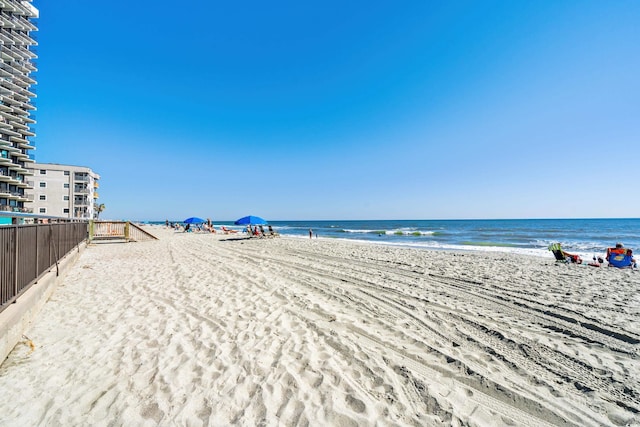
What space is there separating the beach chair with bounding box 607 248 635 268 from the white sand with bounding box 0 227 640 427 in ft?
17.6

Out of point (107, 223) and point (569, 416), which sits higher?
point (107, 223)

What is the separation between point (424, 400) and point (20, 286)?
573 centimetres

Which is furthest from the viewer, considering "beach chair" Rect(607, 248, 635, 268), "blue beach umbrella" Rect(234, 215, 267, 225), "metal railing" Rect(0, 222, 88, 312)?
"blue beach umbrella" Rect(234, 215, 267, 225)

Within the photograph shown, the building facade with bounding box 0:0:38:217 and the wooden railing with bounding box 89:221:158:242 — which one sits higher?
the building facade with bounding box 0:0:38:217

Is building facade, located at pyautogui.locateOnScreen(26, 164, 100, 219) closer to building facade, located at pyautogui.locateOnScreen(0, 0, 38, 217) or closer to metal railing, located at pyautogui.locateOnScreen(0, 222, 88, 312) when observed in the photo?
building facade, located at pyautogui.locateOnScreen(0, 0, 38, 217)

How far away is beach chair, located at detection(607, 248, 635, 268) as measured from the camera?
10.5m

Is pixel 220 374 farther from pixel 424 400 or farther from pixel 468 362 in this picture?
pixel 468 362

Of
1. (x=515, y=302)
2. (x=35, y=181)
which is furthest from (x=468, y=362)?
(x=35, y=181)

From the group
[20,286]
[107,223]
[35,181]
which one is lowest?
[20,286]

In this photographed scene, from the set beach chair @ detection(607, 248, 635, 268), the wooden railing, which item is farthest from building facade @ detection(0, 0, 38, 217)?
beach chair @ detection(607, 248, 635, 268)

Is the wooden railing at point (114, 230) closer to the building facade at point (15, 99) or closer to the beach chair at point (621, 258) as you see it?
the beach chair at point (621, 258)

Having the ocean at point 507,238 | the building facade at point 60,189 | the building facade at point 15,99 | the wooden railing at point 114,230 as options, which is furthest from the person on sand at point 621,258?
the building facade at point 60,189

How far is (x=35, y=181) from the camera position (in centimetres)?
5591

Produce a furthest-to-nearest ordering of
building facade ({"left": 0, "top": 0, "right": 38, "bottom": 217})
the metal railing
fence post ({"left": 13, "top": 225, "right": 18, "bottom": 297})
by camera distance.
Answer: building facade ({"left": 0, "top": 0, "right": 38, "bottom": 217}) < fence post ({"left": 13, "top": 225, "right": 18, "bottom": 297}) < the metal railing
